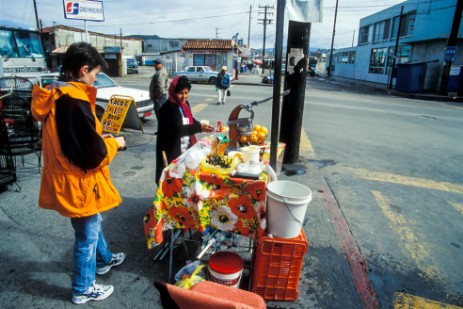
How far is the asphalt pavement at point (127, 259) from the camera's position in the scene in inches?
99.9

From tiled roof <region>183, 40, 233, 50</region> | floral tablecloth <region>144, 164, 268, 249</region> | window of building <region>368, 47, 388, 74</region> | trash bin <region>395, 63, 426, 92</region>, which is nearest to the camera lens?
floral tablecloth <region>144, 164, 268, 249</region>

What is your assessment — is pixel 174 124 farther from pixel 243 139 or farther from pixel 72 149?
pixel 72 149

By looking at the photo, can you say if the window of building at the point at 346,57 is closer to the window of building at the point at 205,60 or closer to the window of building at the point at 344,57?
the window of building at the point at 344,57

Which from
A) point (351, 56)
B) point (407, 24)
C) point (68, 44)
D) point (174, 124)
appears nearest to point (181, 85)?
point (174, 124)

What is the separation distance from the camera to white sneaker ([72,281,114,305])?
7.88ft

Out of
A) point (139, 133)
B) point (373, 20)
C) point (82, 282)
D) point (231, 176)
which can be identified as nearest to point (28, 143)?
point (139, 133)

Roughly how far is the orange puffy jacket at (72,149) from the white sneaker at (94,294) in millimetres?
763

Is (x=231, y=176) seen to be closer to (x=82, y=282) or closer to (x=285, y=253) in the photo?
(x=285, y=253)

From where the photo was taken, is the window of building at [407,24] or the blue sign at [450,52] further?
the window of building at [407,24]

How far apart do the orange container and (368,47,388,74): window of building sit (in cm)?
3516

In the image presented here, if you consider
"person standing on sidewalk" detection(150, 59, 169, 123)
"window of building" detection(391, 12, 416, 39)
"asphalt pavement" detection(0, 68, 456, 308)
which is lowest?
"asphalt pavement" detection(0, 68, 456, 308)

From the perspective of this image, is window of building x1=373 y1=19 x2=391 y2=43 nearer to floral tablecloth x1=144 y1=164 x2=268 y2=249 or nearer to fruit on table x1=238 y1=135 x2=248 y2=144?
fruit on table x1=238 y1=135 x2=248 y2=144

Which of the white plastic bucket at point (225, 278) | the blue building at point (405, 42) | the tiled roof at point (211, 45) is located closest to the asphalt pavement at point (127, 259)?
the white plastic bucket at point (225, 278)

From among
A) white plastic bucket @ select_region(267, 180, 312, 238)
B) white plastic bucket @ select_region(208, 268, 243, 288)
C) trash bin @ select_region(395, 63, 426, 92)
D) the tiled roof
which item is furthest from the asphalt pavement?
the tiled roof
